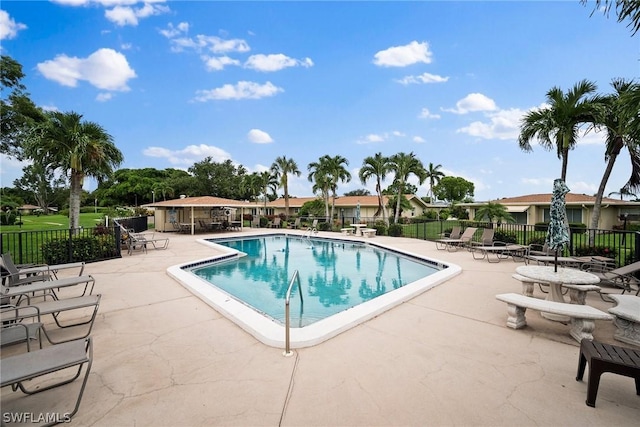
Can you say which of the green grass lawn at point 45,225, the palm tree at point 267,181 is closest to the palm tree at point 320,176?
the palm tree at point 267,181

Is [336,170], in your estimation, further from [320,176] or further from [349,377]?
[349,377]

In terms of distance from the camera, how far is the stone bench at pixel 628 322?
3.73 m

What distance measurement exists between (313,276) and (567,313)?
6.77 metres

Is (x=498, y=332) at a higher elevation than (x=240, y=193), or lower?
lower

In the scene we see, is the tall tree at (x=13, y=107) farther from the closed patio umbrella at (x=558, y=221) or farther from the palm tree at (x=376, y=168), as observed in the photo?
the palm tree at (x=376, y=168)

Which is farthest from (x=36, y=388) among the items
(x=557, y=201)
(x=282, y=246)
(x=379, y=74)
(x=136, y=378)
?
(x=379, y=74)

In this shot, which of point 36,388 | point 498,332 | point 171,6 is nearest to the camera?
point 36,388

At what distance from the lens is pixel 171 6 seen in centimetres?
1224

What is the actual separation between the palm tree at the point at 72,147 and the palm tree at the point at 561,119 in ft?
54.8

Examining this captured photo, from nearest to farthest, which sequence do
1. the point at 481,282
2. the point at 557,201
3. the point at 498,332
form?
1. the point at 498,332
2. the point at 557,201
3. the point at 481,282

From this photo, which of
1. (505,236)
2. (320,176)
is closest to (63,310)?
(505,236)

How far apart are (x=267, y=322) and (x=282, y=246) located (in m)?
12.5

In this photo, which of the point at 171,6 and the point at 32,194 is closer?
the point at 171,6

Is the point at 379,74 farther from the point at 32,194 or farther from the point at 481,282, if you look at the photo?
the point at 32,194
